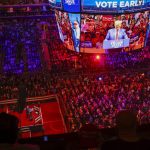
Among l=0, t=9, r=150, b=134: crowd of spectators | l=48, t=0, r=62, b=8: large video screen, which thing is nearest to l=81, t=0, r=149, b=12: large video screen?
l=48, t=0, r=62, b=8: large video screen

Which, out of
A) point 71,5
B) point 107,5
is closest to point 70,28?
point 71,5

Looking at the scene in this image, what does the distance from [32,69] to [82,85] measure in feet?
12.7

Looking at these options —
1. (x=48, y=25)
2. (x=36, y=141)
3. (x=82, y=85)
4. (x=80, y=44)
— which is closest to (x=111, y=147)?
(x=36, y=141)

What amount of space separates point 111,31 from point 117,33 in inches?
14.7

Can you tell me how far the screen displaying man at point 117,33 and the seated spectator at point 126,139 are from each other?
14.9 metres

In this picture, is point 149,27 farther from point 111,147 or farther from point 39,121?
point 111,147

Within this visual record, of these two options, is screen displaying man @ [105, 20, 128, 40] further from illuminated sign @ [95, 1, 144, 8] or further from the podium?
illuminated sign @ [95, 1, 144, 8]

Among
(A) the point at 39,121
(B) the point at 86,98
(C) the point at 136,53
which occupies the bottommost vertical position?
(A) the point at 39,121

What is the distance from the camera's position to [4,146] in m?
2.51

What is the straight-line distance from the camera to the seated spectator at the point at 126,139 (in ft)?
8.71

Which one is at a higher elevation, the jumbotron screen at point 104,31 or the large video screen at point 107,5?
the large video screen at point 107,5

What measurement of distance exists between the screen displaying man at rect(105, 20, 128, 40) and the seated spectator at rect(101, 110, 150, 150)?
1493cm

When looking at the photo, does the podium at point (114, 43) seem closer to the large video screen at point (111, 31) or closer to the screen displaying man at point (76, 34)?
the large video screen at point (111, 31)

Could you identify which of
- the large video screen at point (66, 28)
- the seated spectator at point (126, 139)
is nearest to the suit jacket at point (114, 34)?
the large video screen at point (66, 28)
